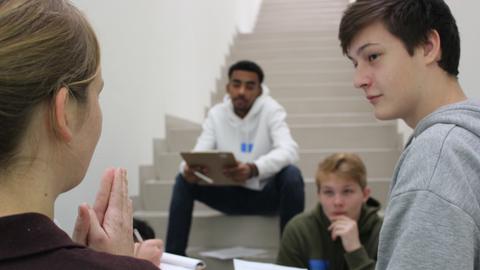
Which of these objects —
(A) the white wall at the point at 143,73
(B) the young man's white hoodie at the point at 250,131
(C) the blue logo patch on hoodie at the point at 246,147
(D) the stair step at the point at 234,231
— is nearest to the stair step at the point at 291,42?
(A) the white wall at the point at 143,73

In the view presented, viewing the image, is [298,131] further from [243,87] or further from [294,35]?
[294,35]

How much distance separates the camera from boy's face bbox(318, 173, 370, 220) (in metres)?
1.82

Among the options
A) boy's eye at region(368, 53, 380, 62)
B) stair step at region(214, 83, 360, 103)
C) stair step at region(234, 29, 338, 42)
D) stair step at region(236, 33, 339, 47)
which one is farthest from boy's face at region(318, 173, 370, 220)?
stair step at region(234, 29, 338, 42)

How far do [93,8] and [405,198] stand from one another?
217cm

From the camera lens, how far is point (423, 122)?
2.43 ft

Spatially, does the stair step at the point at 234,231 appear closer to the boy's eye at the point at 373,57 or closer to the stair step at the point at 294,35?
the boy's eye at the point at 373,57

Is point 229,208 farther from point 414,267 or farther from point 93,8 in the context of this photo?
point 414,267

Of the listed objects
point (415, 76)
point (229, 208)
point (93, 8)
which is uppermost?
point (93, 8)

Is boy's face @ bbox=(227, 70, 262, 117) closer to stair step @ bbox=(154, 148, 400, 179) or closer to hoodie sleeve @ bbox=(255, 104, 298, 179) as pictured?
hoodie sleeve @ bbox=(255, 104, 298, 179)

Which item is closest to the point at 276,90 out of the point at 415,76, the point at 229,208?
the point at 229,208

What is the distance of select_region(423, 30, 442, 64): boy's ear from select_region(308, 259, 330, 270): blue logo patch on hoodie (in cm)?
114

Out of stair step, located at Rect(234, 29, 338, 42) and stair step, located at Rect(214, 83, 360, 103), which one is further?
stair step, located at Rect(234, 29, 338, 42)

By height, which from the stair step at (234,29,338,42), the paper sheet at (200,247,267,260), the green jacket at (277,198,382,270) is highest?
the stair step at (234,29,338,42)

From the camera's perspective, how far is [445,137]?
0.68 m
